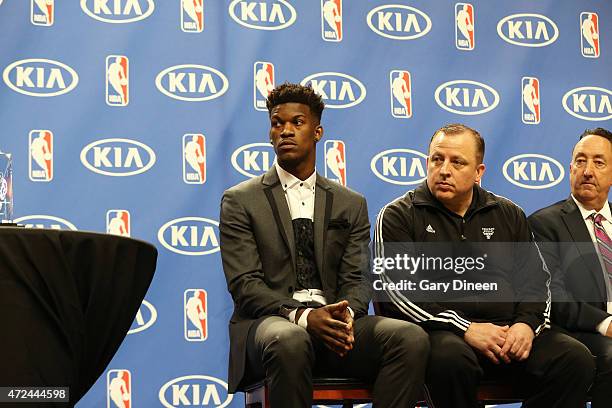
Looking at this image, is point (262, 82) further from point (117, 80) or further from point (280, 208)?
point (280, 208)

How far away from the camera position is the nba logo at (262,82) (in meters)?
4.77

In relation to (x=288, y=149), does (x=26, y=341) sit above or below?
below

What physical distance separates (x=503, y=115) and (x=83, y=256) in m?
3.05

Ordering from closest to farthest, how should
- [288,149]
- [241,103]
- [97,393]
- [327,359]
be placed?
1. [327,359]
2. [288,149]
3. [97,393]
4. [241,103]

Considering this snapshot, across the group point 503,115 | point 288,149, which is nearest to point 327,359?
point 288,149

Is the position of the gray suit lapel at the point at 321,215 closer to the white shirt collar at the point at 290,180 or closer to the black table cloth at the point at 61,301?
the white shirt collar at the point at 290,180

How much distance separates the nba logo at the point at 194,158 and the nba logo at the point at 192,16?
1.88ft

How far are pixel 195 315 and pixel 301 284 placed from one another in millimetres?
978

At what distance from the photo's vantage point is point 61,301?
2.60 m

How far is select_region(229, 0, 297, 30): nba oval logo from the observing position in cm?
484

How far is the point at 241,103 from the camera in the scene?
475cm

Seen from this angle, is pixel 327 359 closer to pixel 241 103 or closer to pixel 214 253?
pixel 214 253

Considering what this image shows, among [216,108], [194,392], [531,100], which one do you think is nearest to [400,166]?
[531,100]

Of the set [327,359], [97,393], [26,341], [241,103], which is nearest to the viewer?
[26,341]
